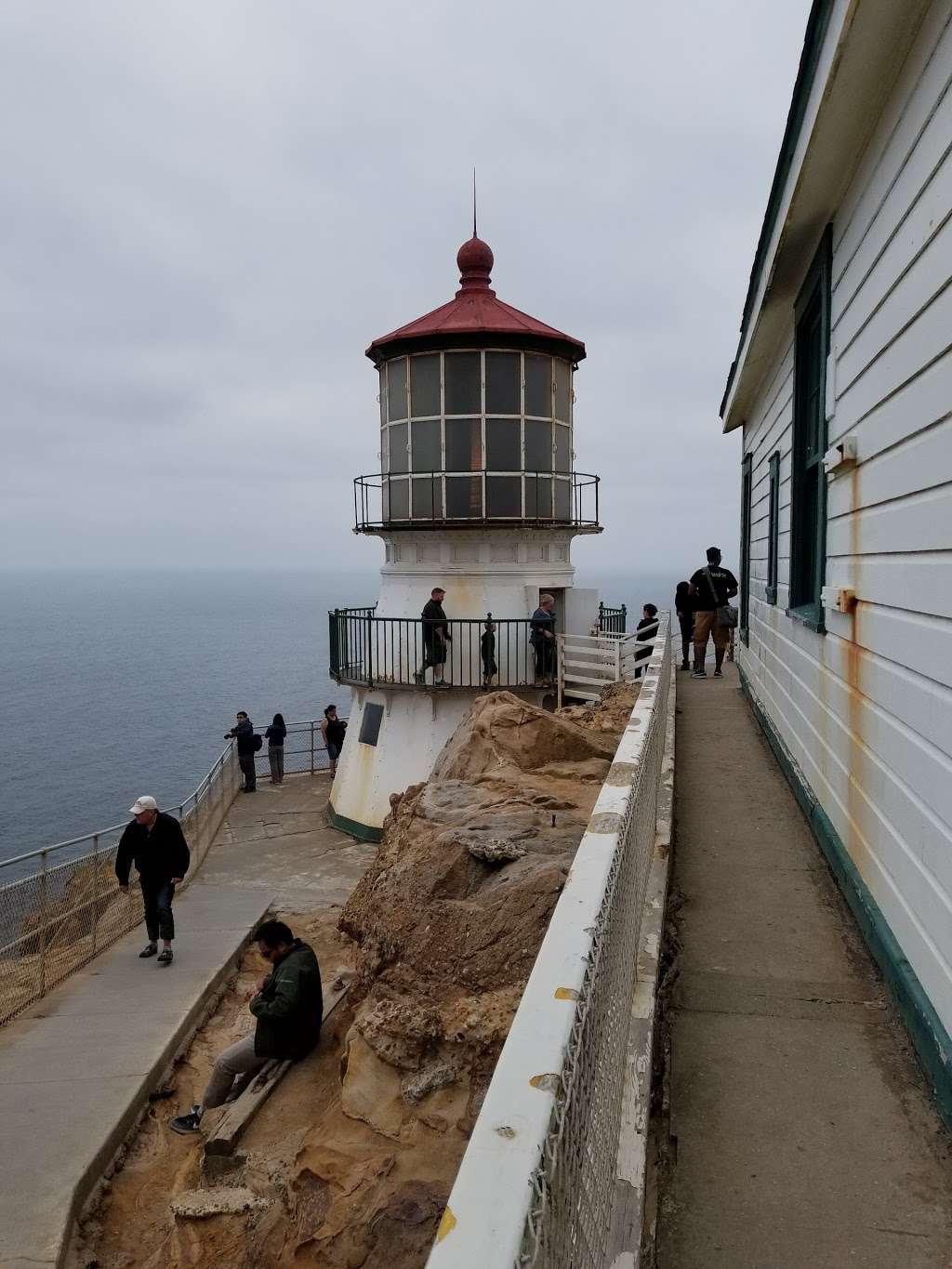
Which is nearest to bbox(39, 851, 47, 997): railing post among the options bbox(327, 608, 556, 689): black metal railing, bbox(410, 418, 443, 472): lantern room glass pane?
bbox(327, 608, 556, 689): black metal railing

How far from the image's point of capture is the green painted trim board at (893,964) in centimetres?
358

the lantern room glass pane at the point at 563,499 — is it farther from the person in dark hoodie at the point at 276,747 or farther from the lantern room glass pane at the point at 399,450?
the person in dark hoodie at the point at 276,747

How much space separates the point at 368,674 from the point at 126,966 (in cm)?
911

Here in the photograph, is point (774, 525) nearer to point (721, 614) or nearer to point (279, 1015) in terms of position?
point (721, 614)

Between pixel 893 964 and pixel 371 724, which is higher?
pixel 893 964

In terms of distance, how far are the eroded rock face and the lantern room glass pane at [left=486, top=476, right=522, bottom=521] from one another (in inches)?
417

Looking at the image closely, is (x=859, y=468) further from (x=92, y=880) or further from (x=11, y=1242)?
(x=92, y=880)

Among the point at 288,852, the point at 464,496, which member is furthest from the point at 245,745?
the point at 464,496

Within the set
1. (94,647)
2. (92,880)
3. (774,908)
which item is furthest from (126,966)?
(94,647)

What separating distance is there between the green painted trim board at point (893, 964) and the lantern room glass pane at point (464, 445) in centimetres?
1231

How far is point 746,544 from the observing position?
14.1 m

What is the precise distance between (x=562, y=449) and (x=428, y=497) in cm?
315

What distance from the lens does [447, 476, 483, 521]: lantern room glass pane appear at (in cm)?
1841

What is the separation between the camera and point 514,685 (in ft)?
60.9
